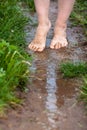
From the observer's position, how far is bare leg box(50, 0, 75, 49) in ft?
14.6

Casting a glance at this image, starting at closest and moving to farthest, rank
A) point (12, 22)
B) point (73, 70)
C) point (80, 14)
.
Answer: point (73, 70) < point (12, 22) < point (80, 14)

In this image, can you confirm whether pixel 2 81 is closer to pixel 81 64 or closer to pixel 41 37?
pixel 81 64

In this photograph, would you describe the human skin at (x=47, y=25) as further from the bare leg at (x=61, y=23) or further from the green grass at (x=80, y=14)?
the green grass at (x=80, y=14)

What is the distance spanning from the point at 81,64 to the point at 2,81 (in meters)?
1.02

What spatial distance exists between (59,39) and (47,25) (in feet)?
0.66

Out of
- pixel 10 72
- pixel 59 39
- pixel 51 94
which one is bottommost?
pixel 59 39

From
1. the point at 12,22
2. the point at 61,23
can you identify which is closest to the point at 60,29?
the point at 61,23

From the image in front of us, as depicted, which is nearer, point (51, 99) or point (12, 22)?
point (51, 99)

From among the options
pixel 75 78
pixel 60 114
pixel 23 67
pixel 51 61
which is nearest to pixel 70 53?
pixel 51 61

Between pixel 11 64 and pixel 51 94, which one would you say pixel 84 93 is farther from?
pixel 11 64

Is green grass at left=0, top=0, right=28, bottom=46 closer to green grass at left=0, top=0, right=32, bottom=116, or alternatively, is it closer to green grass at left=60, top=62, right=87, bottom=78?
green grass at left=0, top=0, right=32, bottom=116

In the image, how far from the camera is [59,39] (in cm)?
464

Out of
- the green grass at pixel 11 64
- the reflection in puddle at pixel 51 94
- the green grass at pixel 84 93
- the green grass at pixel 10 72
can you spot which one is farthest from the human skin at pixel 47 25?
the green grass at pixel 84 93

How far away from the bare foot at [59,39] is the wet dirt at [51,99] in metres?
0.05
